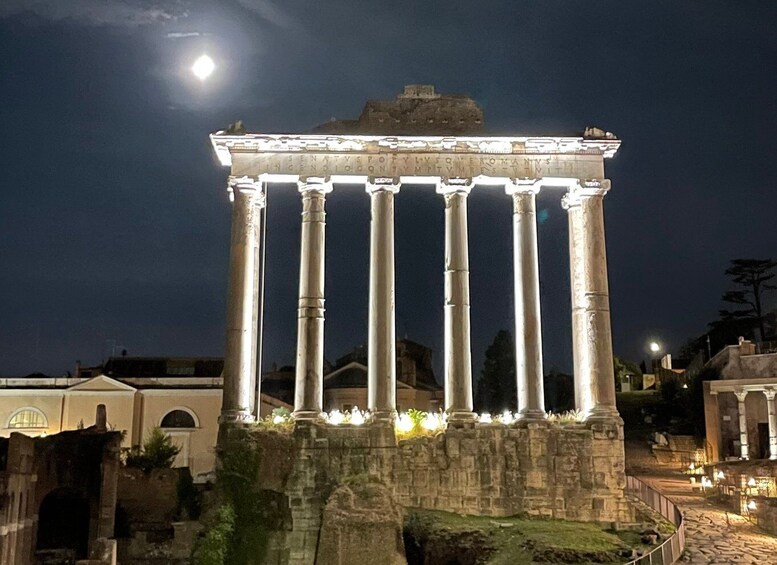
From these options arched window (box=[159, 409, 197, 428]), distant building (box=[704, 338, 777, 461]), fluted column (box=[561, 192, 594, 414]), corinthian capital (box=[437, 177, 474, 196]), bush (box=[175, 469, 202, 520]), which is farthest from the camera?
arched window (box=[159, 409, 197, 428])

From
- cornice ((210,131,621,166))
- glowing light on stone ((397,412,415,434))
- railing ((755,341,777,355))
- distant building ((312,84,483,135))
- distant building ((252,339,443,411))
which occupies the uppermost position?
distant building ((312,84,483,135))

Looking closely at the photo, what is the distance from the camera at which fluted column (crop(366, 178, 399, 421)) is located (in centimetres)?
2295

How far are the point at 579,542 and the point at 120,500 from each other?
22.9m

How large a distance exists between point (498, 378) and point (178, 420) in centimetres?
2147

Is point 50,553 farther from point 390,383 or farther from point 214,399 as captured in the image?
point 390,383

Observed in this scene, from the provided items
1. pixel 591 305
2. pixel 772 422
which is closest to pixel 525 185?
pixel 591 305

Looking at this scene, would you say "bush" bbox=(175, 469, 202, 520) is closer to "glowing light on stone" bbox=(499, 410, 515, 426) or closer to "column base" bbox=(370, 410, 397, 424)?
"column base" bbox=(370, 410, 397, 424)

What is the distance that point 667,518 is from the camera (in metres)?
22.8

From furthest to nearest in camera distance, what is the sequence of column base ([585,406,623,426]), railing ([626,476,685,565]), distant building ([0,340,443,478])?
distant building ([0,340,443,478]) → column base ([585,406,623,426]) → railing ([626,476,685,565])

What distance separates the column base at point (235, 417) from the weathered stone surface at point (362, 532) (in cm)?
422

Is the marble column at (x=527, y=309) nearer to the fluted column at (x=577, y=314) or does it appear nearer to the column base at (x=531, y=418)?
the column base at (x=531, y=418)

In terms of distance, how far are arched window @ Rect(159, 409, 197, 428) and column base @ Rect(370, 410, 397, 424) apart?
23294mm

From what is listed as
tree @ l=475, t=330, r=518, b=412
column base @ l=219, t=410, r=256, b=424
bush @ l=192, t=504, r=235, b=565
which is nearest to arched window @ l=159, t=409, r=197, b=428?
tree @ l=475, t=330, r=518, b=412

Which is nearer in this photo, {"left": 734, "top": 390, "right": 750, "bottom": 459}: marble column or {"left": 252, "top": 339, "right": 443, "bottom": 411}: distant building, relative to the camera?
{"left": 734, "top": 390, "right": 750, "bottom": 459}: marble column
